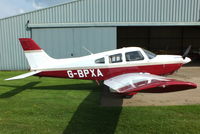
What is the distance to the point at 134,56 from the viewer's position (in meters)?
7.15

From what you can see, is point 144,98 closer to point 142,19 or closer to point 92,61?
point 92,61

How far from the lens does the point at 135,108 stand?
5.60m

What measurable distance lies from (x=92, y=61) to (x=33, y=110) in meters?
2.96

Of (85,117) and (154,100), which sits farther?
(154,100)

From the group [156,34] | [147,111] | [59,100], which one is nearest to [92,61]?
[59,100]

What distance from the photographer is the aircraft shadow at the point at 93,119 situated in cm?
427

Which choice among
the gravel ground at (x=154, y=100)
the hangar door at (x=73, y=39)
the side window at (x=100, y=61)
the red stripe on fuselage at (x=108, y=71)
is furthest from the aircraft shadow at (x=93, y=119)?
the hangar door at (x=73, y=39)

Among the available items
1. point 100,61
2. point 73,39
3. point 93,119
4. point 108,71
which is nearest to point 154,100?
point 108,71

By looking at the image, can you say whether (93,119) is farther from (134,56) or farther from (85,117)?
(134,56)

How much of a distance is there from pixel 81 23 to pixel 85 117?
10274mm

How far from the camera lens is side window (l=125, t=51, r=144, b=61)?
713 centimetres

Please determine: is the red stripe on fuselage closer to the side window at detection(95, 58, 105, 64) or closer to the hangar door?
the side window at detection(95, 58, 105, 64)

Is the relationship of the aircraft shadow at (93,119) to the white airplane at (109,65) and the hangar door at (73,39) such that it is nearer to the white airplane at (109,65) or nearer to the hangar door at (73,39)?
the white airplane at (109,65)

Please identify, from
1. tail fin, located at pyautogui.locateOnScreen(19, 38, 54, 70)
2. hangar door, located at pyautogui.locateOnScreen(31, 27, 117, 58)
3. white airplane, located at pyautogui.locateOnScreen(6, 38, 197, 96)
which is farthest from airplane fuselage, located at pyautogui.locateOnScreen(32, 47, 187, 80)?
hangar door, located at pyautogui.locateOnScreen(31, 27, 117, 58)
